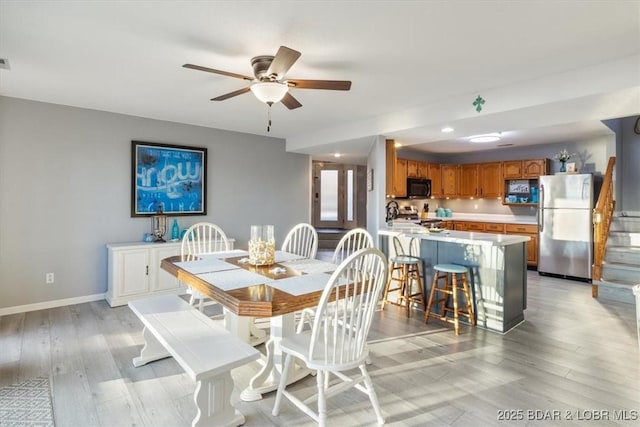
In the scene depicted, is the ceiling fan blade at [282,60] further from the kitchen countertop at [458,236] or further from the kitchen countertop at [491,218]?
the kitchen countertop at [491,218]

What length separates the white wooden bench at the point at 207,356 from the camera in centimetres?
171

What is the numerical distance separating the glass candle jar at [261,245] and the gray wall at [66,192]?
2.69 meters

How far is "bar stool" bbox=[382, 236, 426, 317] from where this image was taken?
379cm

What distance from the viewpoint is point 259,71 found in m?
2.53

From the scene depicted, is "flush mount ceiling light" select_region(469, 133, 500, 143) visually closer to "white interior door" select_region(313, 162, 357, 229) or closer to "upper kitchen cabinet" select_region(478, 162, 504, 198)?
"upper kitchen cabinet" select_region(478, 162, 504, 198)

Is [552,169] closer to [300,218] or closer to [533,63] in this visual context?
[533,63]

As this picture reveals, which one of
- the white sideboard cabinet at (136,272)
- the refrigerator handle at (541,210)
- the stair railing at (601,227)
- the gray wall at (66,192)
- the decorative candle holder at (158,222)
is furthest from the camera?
the refrigerator handle at (541,210)

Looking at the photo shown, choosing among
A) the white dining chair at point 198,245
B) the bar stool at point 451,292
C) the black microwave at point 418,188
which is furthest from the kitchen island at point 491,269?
the black microwave at point 418,188

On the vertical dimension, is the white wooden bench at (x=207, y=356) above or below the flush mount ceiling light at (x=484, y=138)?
below

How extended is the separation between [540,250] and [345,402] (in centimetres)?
510

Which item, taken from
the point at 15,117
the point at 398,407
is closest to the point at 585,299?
the point at 398,407

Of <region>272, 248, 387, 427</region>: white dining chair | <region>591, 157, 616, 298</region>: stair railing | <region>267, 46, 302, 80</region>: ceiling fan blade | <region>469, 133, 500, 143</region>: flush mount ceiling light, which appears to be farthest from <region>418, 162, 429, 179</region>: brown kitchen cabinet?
<region>272, 248, 387, 427</region>: white dining chair

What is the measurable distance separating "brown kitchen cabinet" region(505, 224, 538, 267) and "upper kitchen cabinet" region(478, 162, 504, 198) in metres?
0.80

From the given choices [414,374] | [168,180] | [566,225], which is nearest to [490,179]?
[566,225]
